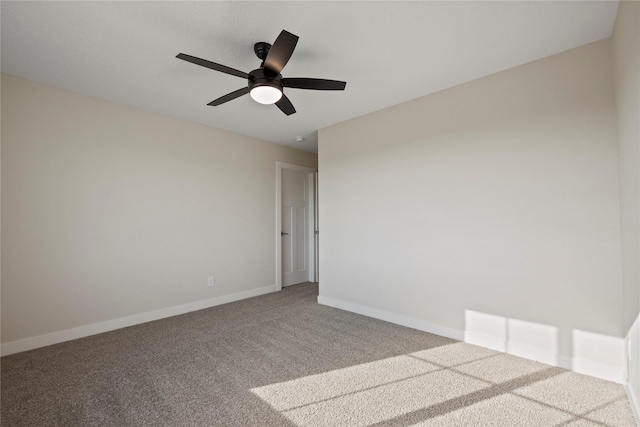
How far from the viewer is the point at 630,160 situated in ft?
5.73

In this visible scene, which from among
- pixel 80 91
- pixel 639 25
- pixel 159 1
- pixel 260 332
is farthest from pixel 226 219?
pixel 639 25

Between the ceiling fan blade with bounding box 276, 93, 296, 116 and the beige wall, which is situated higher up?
the ceiling fan blade with bounding box 276, 93, 296, 116

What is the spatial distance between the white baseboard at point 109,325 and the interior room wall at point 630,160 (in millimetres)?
4007

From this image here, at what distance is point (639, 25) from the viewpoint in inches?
58.1

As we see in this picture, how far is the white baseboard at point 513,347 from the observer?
212cm

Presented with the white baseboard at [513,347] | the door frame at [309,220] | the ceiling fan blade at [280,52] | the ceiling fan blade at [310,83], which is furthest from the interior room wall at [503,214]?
the ceiling fan blade at [280,52]

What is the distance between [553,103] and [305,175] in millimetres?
3844

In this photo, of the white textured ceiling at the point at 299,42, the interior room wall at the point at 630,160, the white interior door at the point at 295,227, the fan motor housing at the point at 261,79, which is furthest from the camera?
the white interior door at the point at 295,227

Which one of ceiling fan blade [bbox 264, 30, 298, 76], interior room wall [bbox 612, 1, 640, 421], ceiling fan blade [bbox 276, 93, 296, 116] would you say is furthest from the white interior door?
interior room wall [bbox 612, 1, 640, 421]

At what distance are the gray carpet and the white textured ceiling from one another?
248 centimetres

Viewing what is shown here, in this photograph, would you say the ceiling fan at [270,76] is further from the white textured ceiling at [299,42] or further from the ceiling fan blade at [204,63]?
Answer: the white textured ceiling at [299,42]

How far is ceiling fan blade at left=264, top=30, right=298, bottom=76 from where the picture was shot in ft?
5.57

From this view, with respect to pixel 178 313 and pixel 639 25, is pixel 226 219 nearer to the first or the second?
pixel 178 313

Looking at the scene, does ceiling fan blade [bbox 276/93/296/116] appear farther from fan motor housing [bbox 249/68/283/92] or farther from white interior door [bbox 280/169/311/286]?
white interior door [bbox 280/169/311/286]
